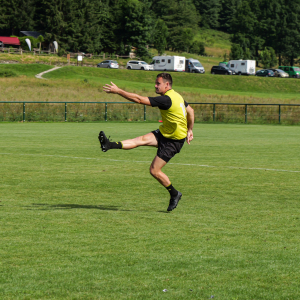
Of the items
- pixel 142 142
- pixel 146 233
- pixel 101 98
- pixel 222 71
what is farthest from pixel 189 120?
pixel 222 71

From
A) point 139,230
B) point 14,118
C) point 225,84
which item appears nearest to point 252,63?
point 225,84

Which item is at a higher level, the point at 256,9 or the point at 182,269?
the point at 256,9

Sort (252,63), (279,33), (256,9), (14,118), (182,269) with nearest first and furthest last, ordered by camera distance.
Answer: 1. (182,269)
2. (14,118)
3. (252,63)
4. (279,33)
5. (256,9)

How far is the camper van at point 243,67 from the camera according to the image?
92375 mm

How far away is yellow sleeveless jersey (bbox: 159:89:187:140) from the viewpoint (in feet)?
28.8

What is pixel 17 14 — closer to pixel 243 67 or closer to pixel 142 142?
pixel 243 67

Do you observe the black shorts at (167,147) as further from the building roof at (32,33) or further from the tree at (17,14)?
the tree at (17,14)

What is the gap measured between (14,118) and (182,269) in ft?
121

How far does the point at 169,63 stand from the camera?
87875mm

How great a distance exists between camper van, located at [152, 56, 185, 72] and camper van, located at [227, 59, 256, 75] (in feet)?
34.8

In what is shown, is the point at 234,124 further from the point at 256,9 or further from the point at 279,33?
the point at 256,9

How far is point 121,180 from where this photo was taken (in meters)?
12.9

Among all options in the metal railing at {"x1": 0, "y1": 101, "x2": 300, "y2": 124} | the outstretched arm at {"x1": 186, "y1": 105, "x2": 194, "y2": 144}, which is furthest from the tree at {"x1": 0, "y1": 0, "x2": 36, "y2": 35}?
the outstretched arm at {"x1": 186, "y1": 105, "x2": 194, "y2": 144}

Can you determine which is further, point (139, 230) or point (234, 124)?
point (234, 124)
